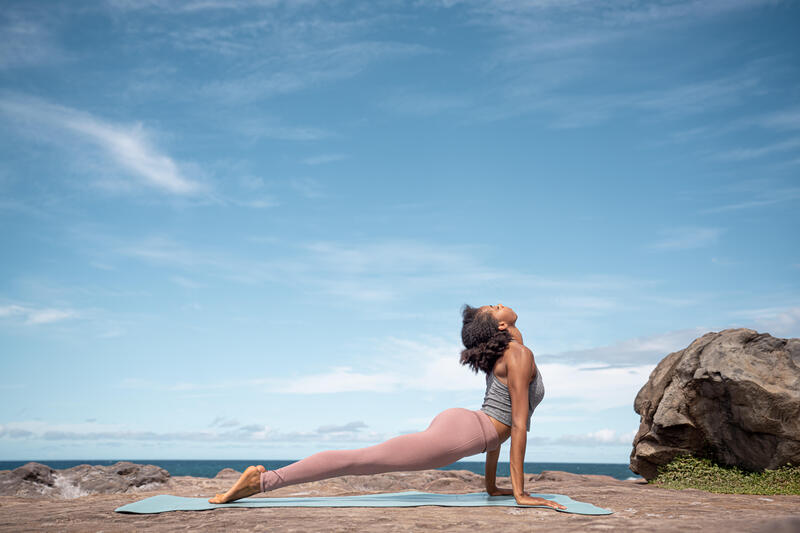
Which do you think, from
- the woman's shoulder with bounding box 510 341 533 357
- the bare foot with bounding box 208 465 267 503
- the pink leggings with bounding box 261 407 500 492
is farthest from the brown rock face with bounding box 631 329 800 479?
the bare foot with bounding box 208 465 267 503

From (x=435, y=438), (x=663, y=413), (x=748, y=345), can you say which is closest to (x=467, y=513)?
(x=435, y=438)

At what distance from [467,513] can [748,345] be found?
6.24 metres

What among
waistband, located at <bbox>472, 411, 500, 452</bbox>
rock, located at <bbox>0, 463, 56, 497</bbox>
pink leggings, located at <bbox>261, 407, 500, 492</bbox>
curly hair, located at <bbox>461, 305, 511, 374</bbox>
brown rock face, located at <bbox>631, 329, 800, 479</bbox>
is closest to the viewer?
pink leggings, located at <bbox>261, 407, 500, 492</bbox>

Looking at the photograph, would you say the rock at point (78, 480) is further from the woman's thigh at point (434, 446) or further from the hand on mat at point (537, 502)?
the hand on mat at point (537, 502)

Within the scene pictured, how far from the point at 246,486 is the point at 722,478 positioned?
24.0 feet

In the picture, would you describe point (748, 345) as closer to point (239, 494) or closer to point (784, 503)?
point (784, 503)

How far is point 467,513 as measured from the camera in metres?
5.75

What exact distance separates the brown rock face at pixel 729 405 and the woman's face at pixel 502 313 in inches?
174

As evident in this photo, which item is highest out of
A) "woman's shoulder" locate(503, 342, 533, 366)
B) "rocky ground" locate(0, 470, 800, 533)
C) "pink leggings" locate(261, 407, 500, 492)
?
"woman's shoulder" locate(503, 342, 533, 366)

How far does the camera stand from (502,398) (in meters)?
6.58

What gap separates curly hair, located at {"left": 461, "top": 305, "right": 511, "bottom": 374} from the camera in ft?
21.9

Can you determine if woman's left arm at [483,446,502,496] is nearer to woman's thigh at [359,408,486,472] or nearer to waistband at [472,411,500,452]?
waistband at [472,411,500,452]

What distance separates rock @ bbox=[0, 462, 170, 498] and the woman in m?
5.75

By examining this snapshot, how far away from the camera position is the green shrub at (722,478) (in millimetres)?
8648
